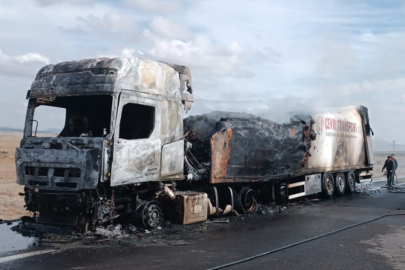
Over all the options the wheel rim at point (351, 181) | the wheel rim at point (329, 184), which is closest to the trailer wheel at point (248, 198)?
the wheel rim at point (329, 184)

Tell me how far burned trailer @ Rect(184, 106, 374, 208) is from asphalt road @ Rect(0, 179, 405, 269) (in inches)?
49.5

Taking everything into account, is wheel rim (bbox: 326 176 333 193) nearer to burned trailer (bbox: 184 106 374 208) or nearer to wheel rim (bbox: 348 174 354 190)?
burned trailer (bbox: 184 106 374 208)

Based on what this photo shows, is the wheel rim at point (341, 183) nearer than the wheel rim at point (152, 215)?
No

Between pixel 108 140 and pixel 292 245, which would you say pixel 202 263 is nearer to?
pixel 292 245

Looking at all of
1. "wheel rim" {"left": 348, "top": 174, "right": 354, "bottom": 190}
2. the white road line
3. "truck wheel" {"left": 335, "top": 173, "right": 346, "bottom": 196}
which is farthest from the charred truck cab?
"wheel rim" {"left": 348, "top": 174, "right": 354, "bottom": 190}

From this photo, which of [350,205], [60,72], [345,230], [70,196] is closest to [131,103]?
[60,72]

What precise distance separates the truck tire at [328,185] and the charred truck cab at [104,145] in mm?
8327

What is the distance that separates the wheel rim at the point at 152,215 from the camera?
977cm

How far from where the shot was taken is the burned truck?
8.78 meters

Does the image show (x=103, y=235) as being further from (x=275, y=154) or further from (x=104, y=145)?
(x=275, y=154)

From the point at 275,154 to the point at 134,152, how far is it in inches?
230

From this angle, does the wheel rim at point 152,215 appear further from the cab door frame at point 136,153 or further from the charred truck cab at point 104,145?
the cab door frame at point 136,153

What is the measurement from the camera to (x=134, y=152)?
9289 millimetres

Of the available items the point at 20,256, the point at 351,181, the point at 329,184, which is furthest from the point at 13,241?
the point at 351,181
